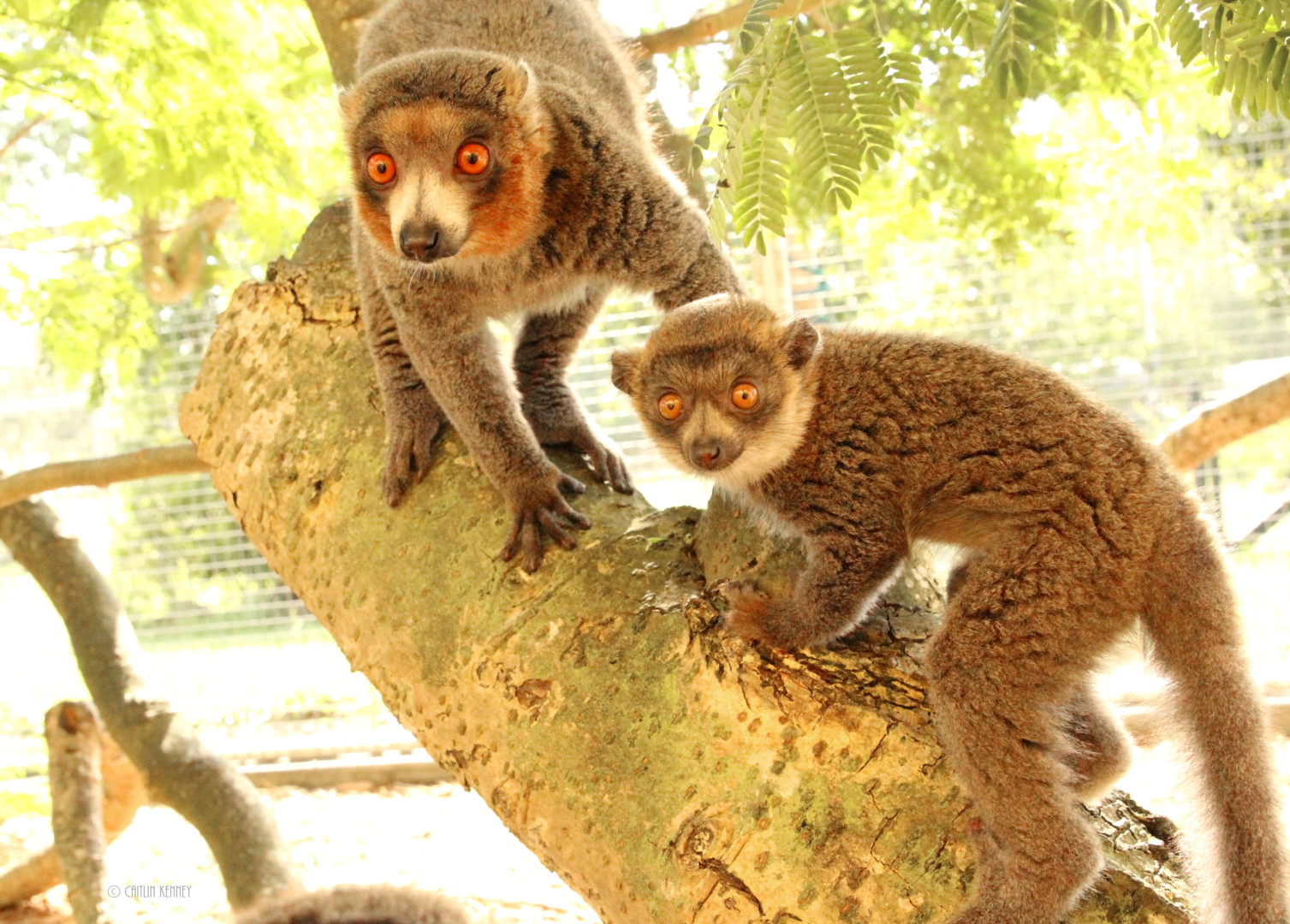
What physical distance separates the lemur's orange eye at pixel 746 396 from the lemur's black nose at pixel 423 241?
1017 millimetres

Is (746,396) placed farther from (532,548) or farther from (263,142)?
(263,142)

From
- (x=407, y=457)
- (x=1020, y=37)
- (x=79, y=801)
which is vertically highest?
(x=1020, y=37)

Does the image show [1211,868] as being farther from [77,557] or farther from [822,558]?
[77,557]

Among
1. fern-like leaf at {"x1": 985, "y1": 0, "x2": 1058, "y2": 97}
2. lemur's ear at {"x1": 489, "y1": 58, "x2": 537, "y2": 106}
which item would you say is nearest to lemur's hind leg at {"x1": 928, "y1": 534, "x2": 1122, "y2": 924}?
fern-like leaf at {"x1": 985, "y1": 0, "x2": 1058, "y2": 97}

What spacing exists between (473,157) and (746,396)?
1.16m

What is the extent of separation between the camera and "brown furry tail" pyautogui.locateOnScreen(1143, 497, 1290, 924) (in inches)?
97.7

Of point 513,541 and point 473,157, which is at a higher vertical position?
point 473,157

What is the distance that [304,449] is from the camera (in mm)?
3697

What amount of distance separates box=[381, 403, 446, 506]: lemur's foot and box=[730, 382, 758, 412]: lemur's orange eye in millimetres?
1046

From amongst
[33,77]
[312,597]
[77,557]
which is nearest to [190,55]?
[33,77]

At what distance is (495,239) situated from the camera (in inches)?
148

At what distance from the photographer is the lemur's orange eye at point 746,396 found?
352cm

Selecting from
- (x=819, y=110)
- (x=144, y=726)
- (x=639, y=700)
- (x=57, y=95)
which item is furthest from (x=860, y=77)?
(x=144, y=726)

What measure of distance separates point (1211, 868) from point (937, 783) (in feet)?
2.00
